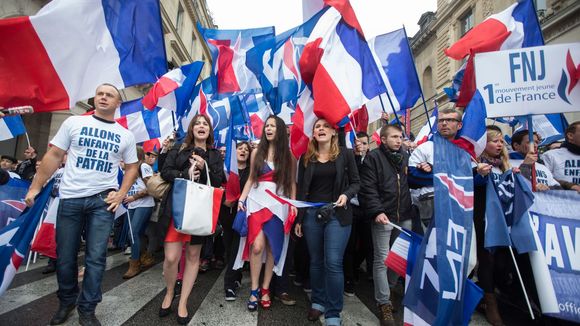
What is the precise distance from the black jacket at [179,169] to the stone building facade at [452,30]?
13.2 metres

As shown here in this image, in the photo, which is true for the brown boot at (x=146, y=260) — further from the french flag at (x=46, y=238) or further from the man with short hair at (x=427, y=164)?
the man with short hair at (x=427, y=164)

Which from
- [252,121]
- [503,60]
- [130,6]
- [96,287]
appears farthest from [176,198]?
[252,121]

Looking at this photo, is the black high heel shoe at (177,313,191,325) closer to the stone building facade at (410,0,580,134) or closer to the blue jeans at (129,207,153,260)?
the blue jeans at (129,207,153,260)

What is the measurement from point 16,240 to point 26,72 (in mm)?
1624

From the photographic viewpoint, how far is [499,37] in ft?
13.2

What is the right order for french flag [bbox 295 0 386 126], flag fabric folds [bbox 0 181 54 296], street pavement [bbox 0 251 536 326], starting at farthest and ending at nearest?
1. french flag [bbox 295 0 386 126]
2. street pavement [bbox 0 251 536 326]
3. flag fabric folds [bbox 0 181 54 296]

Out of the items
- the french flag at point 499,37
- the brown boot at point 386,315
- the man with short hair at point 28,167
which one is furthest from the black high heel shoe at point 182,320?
the man with short hair at point 28,167

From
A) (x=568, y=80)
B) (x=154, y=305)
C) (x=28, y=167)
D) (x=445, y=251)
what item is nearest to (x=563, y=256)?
(x=445, y=251)

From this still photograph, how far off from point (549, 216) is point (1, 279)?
16.0 ft

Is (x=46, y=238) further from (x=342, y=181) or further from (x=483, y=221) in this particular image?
(x=483, y=221)

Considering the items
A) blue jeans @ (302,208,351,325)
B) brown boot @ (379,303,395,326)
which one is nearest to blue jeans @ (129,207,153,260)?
blue jeans @ (302,208,351,325)

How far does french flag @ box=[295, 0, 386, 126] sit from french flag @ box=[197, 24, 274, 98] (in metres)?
2.54

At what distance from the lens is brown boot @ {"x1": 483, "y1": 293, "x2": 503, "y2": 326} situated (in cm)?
297

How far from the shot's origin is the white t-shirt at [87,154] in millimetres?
2602
